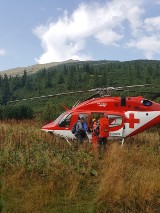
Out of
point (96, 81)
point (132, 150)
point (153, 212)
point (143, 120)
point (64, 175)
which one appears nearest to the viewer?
point (153, 212)

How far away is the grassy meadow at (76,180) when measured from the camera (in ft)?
23.7

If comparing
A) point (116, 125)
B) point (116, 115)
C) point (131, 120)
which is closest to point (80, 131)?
point (116, 125)

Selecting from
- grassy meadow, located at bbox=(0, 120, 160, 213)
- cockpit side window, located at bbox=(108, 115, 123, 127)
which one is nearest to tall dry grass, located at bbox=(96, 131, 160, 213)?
grassy meadow, located at bbox=(0, 120, 160, 213)

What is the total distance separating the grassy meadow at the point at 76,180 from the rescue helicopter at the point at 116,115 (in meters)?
3.49

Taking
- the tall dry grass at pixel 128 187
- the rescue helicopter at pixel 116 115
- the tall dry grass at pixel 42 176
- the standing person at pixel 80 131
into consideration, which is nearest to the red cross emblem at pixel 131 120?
the rescue helicopter at pixel 116 115

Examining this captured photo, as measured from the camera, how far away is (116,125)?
14.7m

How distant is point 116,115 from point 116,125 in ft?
1.52

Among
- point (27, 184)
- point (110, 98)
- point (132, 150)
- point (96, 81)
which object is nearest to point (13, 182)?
point (27, 184)

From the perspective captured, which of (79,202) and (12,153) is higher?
(12,153)

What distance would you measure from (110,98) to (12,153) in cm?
652

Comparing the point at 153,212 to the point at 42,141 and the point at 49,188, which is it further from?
the point at 42,141

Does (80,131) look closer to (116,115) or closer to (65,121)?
(65,121)

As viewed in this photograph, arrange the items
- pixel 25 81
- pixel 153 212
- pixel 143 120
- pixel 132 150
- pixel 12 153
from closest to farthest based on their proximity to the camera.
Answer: pixel 153 212 < pixel 12 153 < pixel 132 150 < pixel 143 120 < pixel 25 81

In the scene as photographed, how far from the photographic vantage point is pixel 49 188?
25.5 ft
